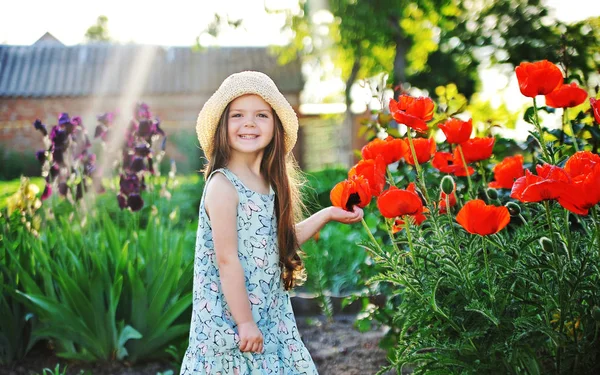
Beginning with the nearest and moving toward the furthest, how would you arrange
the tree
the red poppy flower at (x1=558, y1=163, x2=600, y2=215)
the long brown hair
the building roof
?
1. the red poppy flower at (x1=558, y1=163, x2=600, y2=215)
2. the long brown hair
3. the building roof
4. the tree

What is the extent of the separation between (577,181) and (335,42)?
46.7 ft

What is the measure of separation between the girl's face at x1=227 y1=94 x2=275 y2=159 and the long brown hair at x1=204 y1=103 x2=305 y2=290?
0.09 feet

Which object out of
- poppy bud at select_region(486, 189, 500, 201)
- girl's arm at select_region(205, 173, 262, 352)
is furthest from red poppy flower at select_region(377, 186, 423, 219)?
poppy bud at select_region(486, 189, 500, 201)

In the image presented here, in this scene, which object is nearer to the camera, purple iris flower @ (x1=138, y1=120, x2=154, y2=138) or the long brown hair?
the long brown hair

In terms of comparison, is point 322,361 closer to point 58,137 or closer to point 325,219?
point 325,219

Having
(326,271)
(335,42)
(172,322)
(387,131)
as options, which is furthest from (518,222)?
(335,42)

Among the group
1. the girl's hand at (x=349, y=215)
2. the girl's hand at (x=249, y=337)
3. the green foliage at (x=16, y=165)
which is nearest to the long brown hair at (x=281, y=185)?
the girl's hand at (x=349, y=215)

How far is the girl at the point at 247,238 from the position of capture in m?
2.07

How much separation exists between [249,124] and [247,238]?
1.15ft

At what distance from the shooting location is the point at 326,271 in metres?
4.70

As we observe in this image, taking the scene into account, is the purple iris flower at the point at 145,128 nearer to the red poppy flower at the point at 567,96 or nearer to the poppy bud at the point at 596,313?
the red poppy flower at the point at 567,96

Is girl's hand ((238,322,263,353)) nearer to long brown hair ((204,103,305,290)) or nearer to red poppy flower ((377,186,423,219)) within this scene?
long brown hair ((204,103,305,290))

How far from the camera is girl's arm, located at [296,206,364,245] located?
2.12 meters

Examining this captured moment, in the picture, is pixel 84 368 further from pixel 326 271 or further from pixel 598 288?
pixel 598 288
